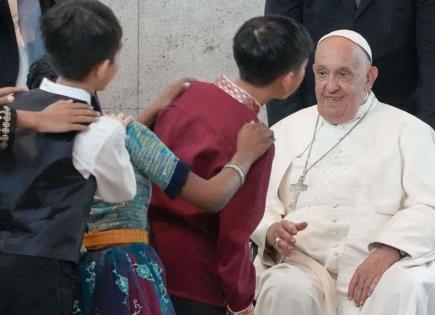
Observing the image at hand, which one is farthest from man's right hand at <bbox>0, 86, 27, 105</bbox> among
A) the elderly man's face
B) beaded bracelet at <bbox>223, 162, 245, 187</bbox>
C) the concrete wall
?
the concrete wall

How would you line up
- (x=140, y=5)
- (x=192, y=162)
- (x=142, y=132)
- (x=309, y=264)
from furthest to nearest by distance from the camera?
(x=140, y=5)
(x=309, y=264)
(x=192, y=162)
(x=142, y=132)

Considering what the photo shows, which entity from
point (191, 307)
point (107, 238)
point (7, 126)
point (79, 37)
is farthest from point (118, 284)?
point (79, 37)

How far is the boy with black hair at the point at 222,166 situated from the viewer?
2619mm

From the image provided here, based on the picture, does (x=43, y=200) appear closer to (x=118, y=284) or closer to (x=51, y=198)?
(x=51, y=198)

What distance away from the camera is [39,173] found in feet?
7.34

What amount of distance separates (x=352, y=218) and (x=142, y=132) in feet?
4.99

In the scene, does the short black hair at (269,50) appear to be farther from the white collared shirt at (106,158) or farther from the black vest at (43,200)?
the black vest at (43,200)

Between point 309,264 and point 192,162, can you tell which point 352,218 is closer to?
point 309,264

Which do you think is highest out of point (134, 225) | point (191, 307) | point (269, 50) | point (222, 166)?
point (269, 50)

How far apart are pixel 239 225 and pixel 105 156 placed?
0.51 meters

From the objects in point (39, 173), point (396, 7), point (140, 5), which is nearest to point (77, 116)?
point (39, 173)

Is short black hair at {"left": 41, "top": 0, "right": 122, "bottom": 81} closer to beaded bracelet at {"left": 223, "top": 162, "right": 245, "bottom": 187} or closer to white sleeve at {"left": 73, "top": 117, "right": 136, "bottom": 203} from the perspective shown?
white sleeve at {"left": 73, "top": 117, "right": 136, "bottom": 203}

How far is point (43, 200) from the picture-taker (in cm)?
224

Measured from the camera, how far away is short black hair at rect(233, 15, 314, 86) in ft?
8.70
